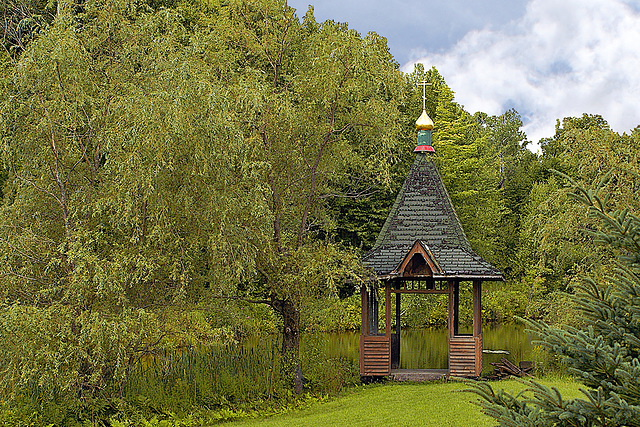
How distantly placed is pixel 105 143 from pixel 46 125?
2.81ft

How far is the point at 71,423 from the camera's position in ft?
29.9

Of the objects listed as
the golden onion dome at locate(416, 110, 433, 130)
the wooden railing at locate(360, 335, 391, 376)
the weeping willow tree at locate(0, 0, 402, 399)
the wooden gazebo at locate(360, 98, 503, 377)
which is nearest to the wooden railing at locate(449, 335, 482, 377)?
the wooden gazebo at locate(360, 98, 503, 377)

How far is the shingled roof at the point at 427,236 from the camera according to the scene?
41.0ft

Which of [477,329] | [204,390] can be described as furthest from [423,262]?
[204,390]

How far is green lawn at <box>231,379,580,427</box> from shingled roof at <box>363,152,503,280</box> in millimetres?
Result: 2148

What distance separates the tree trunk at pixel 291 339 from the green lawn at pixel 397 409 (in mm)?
821

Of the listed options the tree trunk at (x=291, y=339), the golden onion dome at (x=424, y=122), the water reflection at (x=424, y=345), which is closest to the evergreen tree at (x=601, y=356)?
the tree trunk at (x=291, y=339)

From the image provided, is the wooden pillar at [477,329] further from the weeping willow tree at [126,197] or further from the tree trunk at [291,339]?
the tree trunk at [291,339]

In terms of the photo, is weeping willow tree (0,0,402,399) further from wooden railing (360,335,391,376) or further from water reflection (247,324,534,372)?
water reflection (247,324,534,372)

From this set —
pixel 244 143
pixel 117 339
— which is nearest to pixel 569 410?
pixel 117 339

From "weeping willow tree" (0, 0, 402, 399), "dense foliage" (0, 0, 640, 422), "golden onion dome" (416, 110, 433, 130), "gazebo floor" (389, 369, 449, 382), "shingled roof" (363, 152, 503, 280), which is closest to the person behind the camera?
"weeping willow tree" (0, 0, 402, 399)

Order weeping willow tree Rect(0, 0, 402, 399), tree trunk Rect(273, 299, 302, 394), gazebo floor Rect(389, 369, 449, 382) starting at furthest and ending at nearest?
gazebo floor Rect(389, 369, 449, 382) < tree trunk Rect(273, 299, 302, 394) < weeping willow tree Rect(0, 0, 402, 399)

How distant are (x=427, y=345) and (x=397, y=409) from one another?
1005 centimetres

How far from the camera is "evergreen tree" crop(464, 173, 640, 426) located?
127 inches
